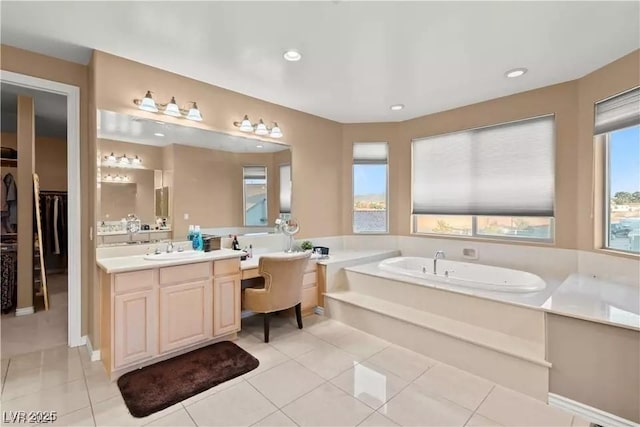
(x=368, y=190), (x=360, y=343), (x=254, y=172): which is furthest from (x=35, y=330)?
(x=368, y=190)

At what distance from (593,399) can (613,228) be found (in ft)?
5.80

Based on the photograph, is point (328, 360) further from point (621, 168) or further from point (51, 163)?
point (51, 163)

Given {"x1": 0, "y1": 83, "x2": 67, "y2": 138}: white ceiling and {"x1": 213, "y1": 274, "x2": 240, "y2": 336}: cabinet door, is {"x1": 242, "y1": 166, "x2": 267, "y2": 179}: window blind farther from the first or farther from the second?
{"x1": 0, "y1": 83, "x2": 67, "y2": 138}: white ceiling

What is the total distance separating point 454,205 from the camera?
13.4 ft

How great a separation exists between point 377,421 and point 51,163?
6741 mm

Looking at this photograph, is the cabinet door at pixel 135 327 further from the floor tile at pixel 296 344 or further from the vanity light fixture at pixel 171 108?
the vanity light fixture at pixel 171 108

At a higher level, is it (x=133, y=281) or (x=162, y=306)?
(x=133, y=281)

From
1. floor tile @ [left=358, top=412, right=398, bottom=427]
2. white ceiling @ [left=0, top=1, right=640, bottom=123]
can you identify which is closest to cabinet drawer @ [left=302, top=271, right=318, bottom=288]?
floor tile @ [left=358, top=412, right=398, bottom=427]

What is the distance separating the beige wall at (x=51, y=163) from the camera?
5297 mm

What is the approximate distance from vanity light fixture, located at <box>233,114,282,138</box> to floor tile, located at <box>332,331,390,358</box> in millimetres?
2517

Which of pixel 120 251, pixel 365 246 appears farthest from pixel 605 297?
pixel 120 251

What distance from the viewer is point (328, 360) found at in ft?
8.49

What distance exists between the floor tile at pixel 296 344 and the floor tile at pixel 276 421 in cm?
76

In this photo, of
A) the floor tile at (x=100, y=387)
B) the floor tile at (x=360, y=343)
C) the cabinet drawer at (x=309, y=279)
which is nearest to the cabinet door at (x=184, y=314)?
the floor tile at (x=100, y=387)
